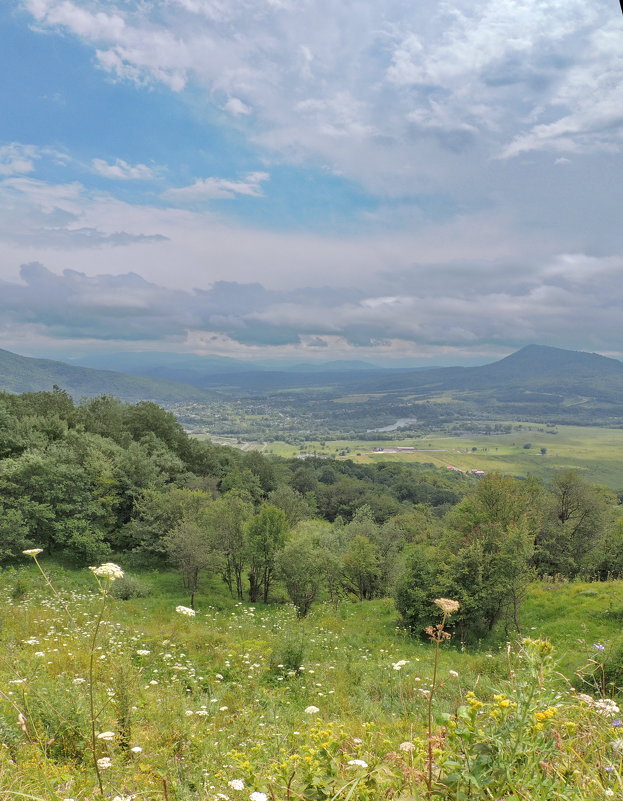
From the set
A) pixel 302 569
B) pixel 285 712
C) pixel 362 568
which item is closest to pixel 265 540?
pixel 302 569

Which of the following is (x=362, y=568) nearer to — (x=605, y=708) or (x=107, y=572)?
(x=605, y=708)

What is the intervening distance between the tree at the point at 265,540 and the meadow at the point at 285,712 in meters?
7.43

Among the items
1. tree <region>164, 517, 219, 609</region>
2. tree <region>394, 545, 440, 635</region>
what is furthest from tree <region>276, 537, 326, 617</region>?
tree <region>394, 545, 440, 635</region>

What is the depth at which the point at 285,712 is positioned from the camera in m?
7.74

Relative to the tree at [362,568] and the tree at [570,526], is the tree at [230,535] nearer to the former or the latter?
the tree at [362,568]

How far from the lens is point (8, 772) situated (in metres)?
3.75

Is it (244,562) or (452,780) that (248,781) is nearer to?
(452,780)

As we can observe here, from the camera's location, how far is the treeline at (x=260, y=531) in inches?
807

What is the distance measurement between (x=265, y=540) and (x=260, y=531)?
0.74 m

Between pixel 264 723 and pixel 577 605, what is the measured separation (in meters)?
19.4

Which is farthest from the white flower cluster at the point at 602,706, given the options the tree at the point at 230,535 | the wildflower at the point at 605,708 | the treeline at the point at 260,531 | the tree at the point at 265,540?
the tree at the point at 230,535

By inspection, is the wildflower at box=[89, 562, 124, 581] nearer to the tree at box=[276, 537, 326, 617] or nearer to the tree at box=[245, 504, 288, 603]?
the tree at box=[276, 537, 326, 617]

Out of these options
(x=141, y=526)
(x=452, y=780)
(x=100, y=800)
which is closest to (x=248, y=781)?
(x=100, y=800)

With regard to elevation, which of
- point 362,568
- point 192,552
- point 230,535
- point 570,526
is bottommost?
point 362,568
